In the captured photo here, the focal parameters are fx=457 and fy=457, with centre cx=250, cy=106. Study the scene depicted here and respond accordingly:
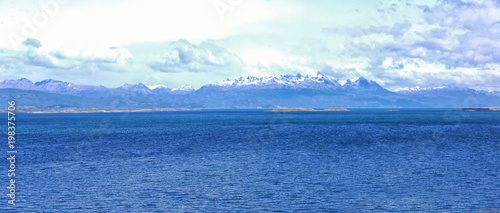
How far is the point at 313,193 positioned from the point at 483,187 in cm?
1747

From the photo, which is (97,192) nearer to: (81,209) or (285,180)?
(81,209)

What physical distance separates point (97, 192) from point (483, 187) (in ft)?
128

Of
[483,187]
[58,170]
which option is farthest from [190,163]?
[483,187]

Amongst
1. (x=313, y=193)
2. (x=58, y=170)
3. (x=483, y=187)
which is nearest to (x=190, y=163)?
(x=58, y=170)

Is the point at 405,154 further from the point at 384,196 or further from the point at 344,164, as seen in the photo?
→ the point at 384,196

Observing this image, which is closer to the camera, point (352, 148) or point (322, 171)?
point (322, 171)

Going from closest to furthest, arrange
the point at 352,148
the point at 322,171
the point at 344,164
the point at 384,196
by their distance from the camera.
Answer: the point at 384,196 < the point at 322,171 < the point at 344,164 < the point at 352,148

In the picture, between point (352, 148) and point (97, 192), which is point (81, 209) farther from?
point (352, 148)

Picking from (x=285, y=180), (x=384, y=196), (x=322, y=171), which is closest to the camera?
(x=384, y=196)

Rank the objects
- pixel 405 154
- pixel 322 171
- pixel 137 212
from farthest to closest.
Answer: pixel 405 154
pixel 322 171
pixel 137 212

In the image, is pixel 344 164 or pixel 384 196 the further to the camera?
pixel 344 164

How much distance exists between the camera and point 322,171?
57594 millimetres

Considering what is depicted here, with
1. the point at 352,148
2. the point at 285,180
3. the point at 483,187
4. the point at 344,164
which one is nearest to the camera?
the point at 483,187

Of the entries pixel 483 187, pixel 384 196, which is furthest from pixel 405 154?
pixel 384 196
